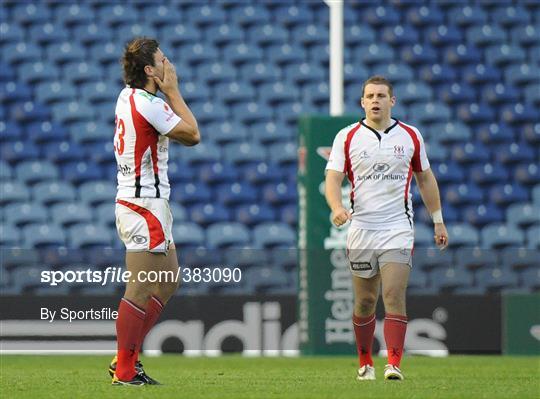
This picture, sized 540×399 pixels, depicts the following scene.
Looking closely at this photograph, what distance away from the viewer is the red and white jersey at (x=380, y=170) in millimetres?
6965

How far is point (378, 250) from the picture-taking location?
691 cm

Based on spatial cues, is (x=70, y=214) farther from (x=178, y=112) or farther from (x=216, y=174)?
(x=178, y=112)

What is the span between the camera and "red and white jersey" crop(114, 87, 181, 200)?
6.14 metres

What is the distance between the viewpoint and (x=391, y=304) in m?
Result: 6.82

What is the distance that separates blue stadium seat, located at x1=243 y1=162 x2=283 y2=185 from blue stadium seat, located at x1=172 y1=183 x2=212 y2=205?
0.57 m

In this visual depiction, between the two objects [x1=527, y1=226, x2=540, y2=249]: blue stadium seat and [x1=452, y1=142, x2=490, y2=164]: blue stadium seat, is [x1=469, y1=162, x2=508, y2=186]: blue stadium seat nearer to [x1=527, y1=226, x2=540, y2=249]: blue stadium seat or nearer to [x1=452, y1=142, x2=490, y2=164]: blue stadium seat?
[x1=452, y1=142, x2=490, y2=164]: blue stadium seat

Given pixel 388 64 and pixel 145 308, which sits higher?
pixel 388 64

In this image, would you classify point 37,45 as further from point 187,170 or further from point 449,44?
point 449,44

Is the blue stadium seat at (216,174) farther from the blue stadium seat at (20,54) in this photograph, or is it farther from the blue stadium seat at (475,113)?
the blue stadium seat at (475,113)

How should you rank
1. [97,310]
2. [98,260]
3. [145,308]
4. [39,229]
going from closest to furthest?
[145,308]
[97,310]
[98,260]
[39,229]

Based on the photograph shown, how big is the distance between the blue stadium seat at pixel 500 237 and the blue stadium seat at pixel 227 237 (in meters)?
2.93

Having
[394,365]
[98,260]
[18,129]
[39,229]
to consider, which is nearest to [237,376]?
[394,365]

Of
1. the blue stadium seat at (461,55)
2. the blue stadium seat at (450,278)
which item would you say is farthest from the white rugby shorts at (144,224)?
the blue stadium seat at (461,55)

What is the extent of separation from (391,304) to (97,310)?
100.0 inches
